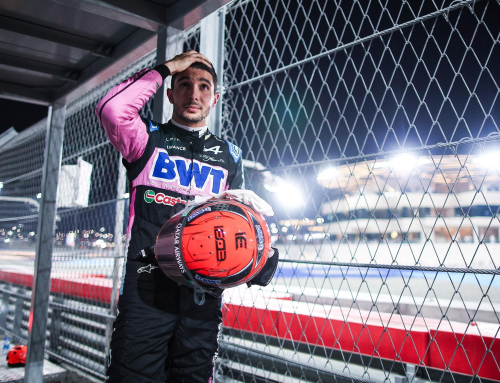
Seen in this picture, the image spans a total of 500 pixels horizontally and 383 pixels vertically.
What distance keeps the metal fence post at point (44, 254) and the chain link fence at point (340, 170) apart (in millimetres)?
706

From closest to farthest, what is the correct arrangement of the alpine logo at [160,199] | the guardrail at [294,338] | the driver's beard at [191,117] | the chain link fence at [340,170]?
the alpine logo at [160,199] → the driver's beard at [191,117] → the chain link fence at [340,170] → the guardrail at [294,338]

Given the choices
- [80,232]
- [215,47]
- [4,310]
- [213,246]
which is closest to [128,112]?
[213,246]

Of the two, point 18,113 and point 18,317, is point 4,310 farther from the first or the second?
point 18,113

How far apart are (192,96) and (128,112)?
32 centimetres

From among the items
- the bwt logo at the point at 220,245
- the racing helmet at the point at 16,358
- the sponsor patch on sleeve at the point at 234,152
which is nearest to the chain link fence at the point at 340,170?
the racing helmet at the point at 16,358

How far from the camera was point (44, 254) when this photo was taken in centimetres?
314

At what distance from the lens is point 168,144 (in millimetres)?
1705

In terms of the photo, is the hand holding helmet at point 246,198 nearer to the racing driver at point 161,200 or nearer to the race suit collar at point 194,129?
the racing driver at point 161,200

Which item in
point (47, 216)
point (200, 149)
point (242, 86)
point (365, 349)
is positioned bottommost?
point (365, 349)

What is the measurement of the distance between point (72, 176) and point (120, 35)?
2404 millimetres

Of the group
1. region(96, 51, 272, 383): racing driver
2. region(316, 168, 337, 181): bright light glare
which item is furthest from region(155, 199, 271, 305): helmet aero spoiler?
region(316, 168, 337, 181): bright light glare

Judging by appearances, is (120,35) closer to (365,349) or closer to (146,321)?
(146,321)

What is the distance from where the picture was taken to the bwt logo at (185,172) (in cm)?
166

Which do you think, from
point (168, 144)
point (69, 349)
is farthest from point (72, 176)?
point (168, 144)
